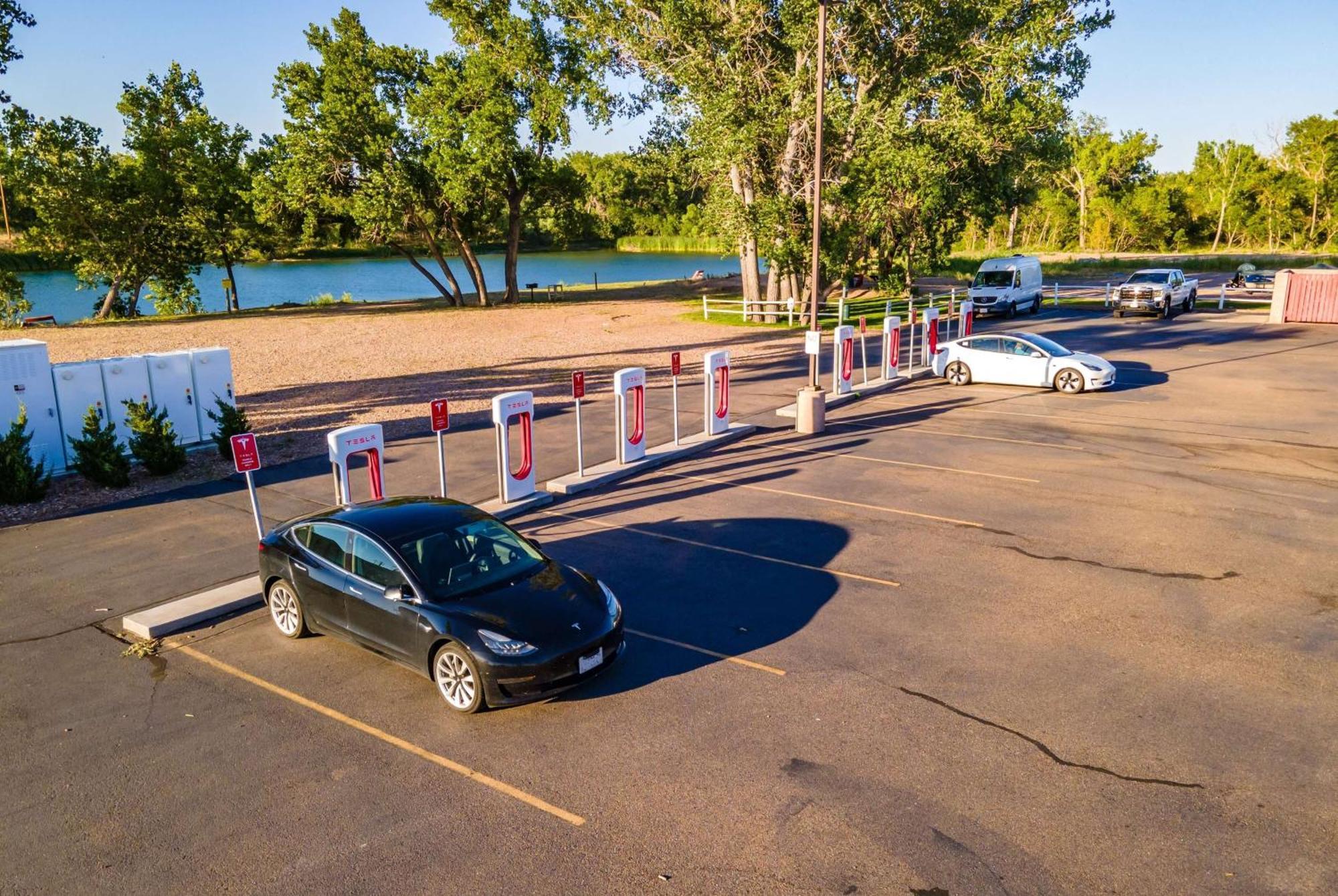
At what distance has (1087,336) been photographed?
30.6 m

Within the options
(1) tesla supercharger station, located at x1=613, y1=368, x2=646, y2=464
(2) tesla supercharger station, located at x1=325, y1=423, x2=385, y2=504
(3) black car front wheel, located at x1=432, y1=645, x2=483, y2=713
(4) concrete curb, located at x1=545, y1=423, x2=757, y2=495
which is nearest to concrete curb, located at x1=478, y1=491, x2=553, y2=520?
(4) concrete curb, located at x1=545, y1=423, x2=757, y2=495

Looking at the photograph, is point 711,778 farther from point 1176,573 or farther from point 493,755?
point 1176,573

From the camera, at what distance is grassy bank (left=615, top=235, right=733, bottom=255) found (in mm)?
119688

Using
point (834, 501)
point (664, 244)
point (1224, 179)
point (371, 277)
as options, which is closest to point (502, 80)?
point (834, 501)

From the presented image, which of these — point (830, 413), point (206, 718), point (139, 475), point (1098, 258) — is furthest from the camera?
point (1098, 258)

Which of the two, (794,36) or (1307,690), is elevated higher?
(794,36)

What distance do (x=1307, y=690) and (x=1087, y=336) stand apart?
25.3m

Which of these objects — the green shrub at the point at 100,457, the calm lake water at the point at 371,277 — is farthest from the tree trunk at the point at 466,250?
the green shrub at the point at 100,457

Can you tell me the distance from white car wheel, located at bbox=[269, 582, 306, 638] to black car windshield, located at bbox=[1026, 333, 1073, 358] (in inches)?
729

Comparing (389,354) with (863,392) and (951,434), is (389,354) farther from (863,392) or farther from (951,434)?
(951,434)

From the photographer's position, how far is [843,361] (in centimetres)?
2152

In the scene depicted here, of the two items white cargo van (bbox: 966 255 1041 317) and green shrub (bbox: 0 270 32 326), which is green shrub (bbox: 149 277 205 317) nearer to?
green shrub (bbox: 0 270 32 326)

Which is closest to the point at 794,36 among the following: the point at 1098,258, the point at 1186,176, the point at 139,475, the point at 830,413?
the point at 830,413

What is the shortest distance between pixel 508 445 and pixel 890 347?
13622 mm
